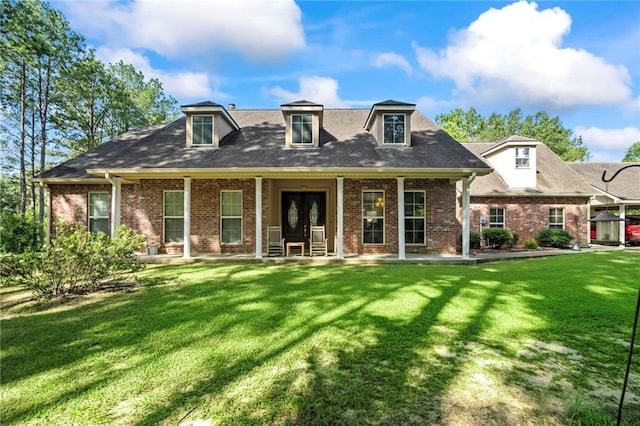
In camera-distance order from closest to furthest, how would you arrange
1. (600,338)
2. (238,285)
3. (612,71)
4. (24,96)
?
(600,338) → (238,285) → (612,71) → (24,96)

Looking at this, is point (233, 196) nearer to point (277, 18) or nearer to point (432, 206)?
point (277, 18)

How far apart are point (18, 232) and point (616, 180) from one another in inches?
1226

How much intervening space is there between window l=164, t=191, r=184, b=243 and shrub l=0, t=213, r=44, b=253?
482cm

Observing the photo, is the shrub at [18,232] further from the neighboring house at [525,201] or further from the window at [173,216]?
the neighboring house at [525,201]

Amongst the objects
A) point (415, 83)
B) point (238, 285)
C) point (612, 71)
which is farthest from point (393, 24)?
point (612, 71)

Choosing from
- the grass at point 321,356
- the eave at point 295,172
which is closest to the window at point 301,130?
the eave at point 295,172

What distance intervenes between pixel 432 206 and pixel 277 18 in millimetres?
8388

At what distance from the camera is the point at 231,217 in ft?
36.8

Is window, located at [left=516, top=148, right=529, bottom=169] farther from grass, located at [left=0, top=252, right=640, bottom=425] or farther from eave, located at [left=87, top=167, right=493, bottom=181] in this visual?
grass, located at [left=0, top=252, right=640, bottom=425]

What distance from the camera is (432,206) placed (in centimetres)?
1119

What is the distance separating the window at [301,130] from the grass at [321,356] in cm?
671

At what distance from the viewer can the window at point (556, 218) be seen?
1500 cm

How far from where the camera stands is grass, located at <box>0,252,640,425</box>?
2.32m

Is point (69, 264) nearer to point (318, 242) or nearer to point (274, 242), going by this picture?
point (274, 242)
